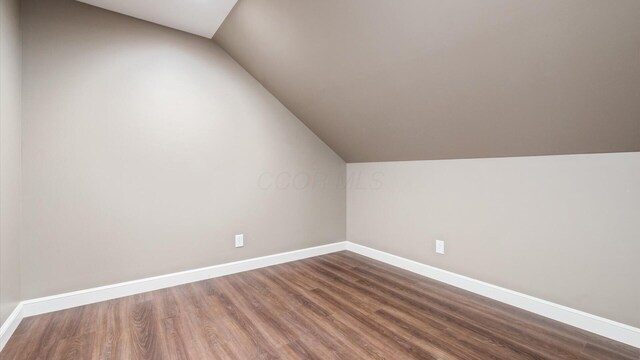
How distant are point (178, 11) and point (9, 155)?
1485 millimetres

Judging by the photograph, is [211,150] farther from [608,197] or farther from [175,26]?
[608,197]

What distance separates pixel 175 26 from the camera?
2510 mm

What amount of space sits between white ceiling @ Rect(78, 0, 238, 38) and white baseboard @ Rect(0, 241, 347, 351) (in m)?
2.13

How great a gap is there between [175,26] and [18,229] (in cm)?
189

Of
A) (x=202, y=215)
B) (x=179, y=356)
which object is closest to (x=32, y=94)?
(x=202, y=215)

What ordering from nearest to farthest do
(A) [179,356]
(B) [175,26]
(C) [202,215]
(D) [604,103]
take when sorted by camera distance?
(D) [604,103] < (A) [179,356] < (B) [175,26] < (C) [202,215]

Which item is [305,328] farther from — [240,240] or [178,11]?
[178,11]

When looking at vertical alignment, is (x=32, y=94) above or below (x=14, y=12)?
below

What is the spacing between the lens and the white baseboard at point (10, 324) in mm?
1658

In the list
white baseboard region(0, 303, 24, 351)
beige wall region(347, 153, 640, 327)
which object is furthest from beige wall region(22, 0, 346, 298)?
beige wall region(347, 153, 640, 327)

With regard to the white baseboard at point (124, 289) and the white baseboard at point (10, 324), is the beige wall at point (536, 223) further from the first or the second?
the white baseboard at point (10, 324)

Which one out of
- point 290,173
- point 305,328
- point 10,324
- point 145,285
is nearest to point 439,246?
point 305,328

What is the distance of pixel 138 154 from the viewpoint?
2389 mm

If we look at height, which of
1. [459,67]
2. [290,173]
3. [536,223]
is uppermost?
[459,67]
